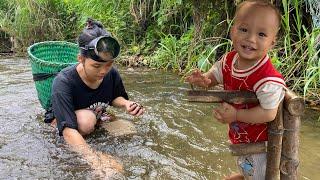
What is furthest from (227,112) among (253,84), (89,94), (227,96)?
(89,94)

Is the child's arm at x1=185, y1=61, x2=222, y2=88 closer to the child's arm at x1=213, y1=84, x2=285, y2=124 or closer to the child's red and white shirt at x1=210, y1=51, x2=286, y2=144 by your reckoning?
the child's red and white shirt at x1=210, y1=51, x2=286, y2=144

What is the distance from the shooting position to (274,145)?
2139 mm

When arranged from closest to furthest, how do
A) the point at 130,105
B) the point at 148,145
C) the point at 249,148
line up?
the point at 249,148 < the point at 130,105 < the point at 148,145

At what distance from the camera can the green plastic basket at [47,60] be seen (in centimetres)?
398

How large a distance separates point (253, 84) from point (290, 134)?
11.7 inches

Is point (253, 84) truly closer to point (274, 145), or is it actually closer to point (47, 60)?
point (274, 145)

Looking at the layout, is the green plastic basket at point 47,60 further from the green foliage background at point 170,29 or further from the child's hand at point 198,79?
the child's hand at point 198,79

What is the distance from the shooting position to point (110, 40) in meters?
3.32

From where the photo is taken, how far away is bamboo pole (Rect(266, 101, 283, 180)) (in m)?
2.12

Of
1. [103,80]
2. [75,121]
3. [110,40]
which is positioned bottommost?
[75,121]

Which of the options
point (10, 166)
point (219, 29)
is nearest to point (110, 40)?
point (10, 166)

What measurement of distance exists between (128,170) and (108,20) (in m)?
5.28

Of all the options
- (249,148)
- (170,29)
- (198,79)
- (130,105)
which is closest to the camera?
(249,148)

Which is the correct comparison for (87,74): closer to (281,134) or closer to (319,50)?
(281,134)
